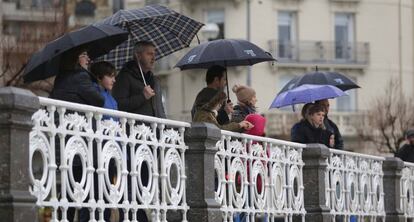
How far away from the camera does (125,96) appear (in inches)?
560

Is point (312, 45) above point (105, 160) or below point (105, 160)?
above

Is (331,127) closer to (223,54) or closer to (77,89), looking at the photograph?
(223,54)

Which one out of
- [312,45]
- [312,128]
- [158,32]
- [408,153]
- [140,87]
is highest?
[312,45]

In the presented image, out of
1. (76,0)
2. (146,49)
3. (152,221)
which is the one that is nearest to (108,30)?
(146,49)

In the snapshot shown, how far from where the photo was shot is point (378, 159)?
19.9m

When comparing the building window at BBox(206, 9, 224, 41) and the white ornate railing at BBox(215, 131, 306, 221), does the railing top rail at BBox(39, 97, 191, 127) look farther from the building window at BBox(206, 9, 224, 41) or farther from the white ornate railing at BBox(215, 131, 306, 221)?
the building window at BBox(206, 9, 224, 41)

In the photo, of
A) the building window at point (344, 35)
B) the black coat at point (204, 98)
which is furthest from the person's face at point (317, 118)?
the building window at point (344, 35)

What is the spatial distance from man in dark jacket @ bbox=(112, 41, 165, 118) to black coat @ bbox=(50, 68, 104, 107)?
59.9 inches

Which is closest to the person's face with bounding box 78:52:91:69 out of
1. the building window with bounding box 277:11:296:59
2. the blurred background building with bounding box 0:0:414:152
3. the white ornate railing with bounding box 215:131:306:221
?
the white ornate railing with bounding box 215:131:306:221

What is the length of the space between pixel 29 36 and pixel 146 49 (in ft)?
99.5

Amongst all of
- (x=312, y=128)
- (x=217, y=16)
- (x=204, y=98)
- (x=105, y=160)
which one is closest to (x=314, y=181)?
(x=312, y=128)

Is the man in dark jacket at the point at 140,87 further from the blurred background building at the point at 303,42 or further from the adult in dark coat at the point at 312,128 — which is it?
the blurred background building at the point at 303,42

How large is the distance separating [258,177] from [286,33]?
47.3 metres

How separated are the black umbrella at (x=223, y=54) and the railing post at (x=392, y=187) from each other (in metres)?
3.99
